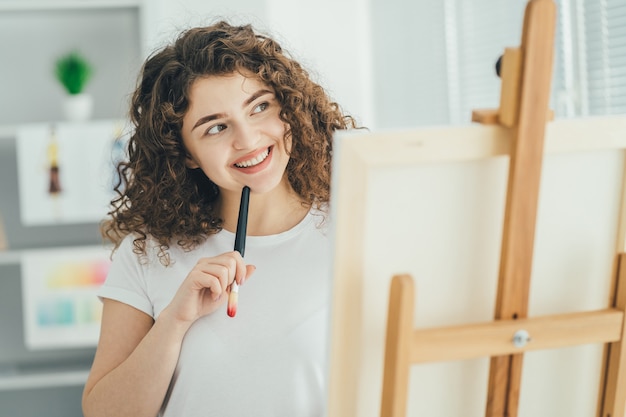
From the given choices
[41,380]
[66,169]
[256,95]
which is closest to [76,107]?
[66,169]

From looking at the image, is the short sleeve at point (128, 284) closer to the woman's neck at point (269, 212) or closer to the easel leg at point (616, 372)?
the woman's neck at point (269, 212)

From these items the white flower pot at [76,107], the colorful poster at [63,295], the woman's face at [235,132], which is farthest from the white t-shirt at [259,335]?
the white flower pot at [76,107]

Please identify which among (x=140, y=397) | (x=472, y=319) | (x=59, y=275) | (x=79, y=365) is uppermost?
(x=472, y=319)

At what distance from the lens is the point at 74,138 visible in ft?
9.23

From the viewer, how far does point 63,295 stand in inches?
110

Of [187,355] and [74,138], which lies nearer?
[187,355]

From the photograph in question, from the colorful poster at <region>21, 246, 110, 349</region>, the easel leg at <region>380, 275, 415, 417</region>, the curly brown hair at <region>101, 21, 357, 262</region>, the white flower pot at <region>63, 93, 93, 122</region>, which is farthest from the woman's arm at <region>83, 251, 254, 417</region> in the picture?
the white flower pot at <region>63, 93, 93, 122</region>

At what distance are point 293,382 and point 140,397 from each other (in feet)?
0.82

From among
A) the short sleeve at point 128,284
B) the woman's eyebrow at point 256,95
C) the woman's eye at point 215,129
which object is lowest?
the short sleeve at point 128,284

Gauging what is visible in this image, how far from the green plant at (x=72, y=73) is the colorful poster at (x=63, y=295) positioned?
22.6 inches

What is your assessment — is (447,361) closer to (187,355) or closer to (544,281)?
(544,281)

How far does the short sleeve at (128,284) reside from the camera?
4.55 feet

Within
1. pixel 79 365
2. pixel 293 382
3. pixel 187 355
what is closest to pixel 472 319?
pixel 293 382

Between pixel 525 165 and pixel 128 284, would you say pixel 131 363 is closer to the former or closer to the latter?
pixel 128 284
